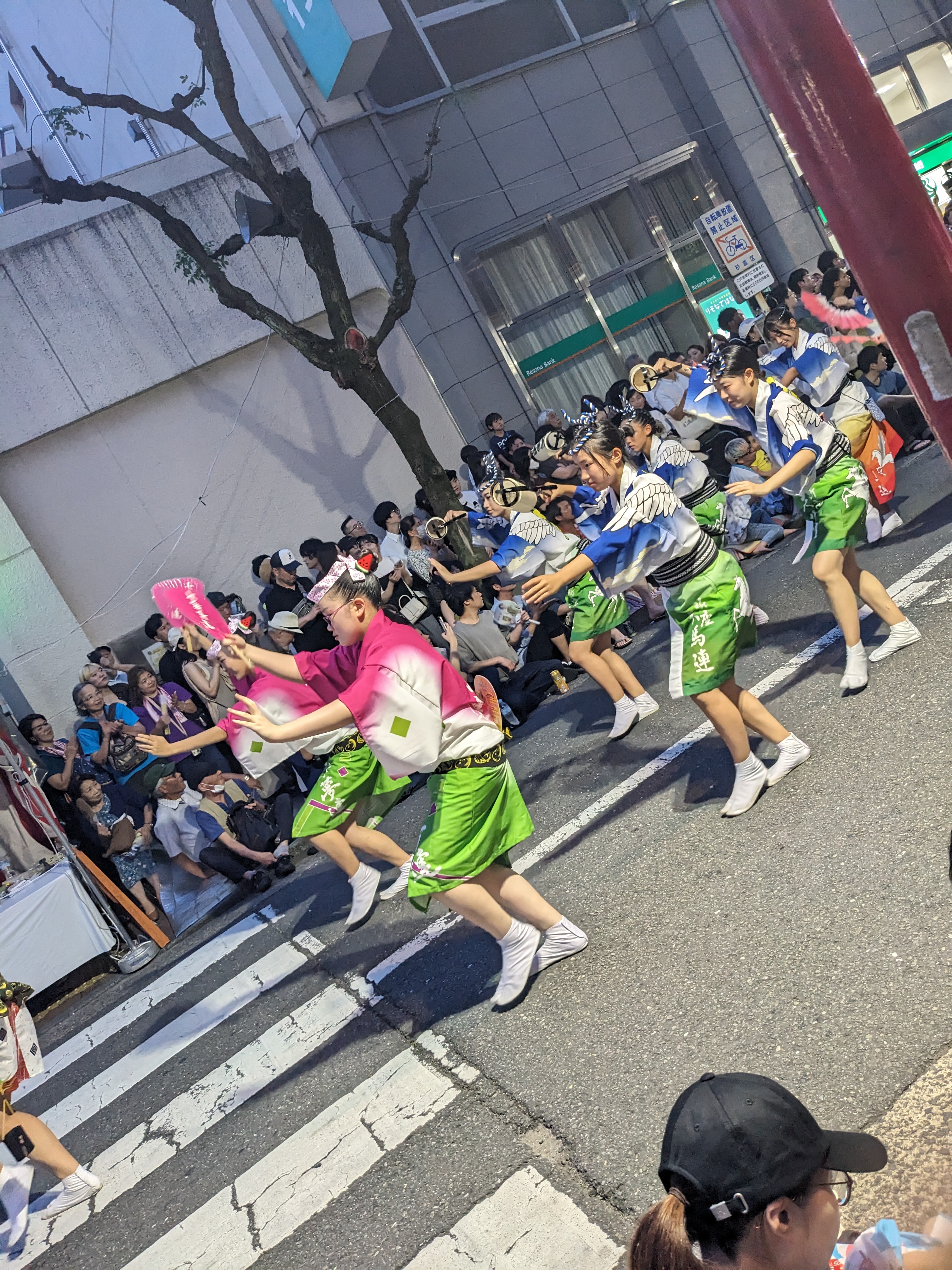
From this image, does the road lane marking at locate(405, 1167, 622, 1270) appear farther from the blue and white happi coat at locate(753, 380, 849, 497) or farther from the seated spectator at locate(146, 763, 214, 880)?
the seated spectator at locate(146, 763, 214, 880)

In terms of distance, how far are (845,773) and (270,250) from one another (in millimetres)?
11641

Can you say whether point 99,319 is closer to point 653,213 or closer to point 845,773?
point 653,213

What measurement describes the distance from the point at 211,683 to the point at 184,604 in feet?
12.2

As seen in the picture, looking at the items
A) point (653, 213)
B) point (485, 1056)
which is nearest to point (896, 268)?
point (485, 1056)

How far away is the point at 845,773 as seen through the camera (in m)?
5.02

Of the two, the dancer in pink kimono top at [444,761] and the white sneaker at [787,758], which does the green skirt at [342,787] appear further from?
the white sneaker at [787,758]

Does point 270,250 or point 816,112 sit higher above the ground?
point 270,250

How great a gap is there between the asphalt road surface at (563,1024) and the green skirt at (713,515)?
98cm

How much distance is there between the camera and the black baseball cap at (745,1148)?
5.53 feet

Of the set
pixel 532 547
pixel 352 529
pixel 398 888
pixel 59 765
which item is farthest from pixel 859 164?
pixel 352 529

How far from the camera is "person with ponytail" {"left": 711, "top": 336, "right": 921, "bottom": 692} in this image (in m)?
5.59

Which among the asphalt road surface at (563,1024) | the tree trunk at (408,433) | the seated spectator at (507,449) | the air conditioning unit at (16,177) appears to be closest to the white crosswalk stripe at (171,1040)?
the asphalt road surface at (563,1024)

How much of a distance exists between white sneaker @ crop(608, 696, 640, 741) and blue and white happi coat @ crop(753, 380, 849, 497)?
1.92m

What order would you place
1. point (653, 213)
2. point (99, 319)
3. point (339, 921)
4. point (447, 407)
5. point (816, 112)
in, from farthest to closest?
point (653, 213) < point (447, 407) < point (99, 319) < point (339, 921) < point (816, 112)
